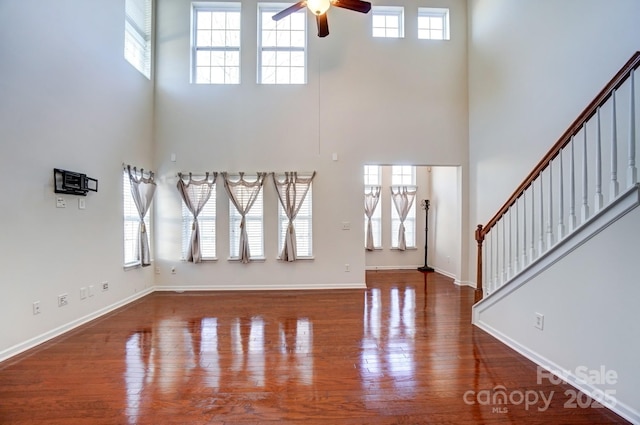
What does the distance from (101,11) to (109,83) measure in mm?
940

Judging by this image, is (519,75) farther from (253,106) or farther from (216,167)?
(216,167)

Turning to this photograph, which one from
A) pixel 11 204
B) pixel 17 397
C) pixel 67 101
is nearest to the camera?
pixel 17 397

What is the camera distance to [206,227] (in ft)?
18.0

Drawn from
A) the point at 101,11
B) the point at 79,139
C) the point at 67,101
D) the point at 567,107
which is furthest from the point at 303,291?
the point at 101,11

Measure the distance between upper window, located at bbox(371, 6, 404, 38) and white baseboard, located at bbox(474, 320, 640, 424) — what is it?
5470 mm

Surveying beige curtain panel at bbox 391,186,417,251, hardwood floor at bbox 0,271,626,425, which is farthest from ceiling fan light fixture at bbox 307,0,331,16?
beige curtain panel at bbox 391,186,417,251

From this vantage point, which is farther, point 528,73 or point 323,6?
point 528,73

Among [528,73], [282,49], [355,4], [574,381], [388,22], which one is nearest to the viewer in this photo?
[574,381]

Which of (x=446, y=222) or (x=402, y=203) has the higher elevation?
(x=402, y=203)

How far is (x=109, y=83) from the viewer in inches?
165

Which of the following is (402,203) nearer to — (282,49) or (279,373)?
(282,49)

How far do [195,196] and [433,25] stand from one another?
5746 mm

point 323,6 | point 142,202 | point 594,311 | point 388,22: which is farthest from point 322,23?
point 594,311

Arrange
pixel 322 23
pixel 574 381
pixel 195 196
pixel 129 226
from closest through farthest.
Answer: pixel 574 381, pixel 322 23, pixel 129 226, pixel 195 196
